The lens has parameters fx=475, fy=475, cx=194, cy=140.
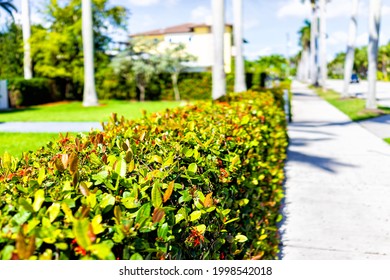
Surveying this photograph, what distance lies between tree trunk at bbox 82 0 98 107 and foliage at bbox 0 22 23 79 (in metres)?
7.31

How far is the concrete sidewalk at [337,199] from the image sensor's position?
5520mm

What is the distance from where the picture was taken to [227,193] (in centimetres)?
308

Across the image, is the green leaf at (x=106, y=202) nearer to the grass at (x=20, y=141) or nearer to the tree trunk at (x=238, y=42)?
the grass at (x=20, y=141)

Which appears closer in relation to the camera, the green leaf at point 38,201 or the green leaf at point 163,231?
the green leaf at point 38,201

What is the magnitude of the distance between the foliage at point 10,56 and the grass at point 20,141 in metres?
20.5

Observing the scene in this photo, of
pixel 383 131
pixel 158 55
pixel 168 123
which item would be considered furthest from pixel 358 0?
pixel 168 123

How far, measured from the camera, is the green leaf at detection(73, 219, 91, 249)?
1.63m

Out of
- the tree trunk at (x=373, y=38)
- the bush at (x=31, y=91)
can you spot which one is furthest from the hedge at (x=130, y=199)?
the bush at (x=31, y=91)

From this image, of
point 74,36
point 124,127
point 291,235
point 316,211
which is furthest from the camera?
point 74,36

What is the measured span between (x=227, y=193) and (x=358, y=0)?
28.8 metres

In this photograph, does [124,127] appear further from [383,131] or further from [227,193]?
[383,131]

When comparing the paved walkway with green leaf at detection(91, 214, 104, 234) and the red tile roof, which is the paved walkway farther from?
the red tile roof

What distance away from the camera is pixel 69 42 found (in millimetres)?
30500

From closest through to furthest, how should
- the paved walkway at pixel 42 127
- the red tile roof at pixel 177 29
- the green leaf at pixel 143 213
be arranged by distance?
the green leaf at pixel 143 213 < the paved walkway at pixel 42 127 < the red tile roof at pixel 177 29
